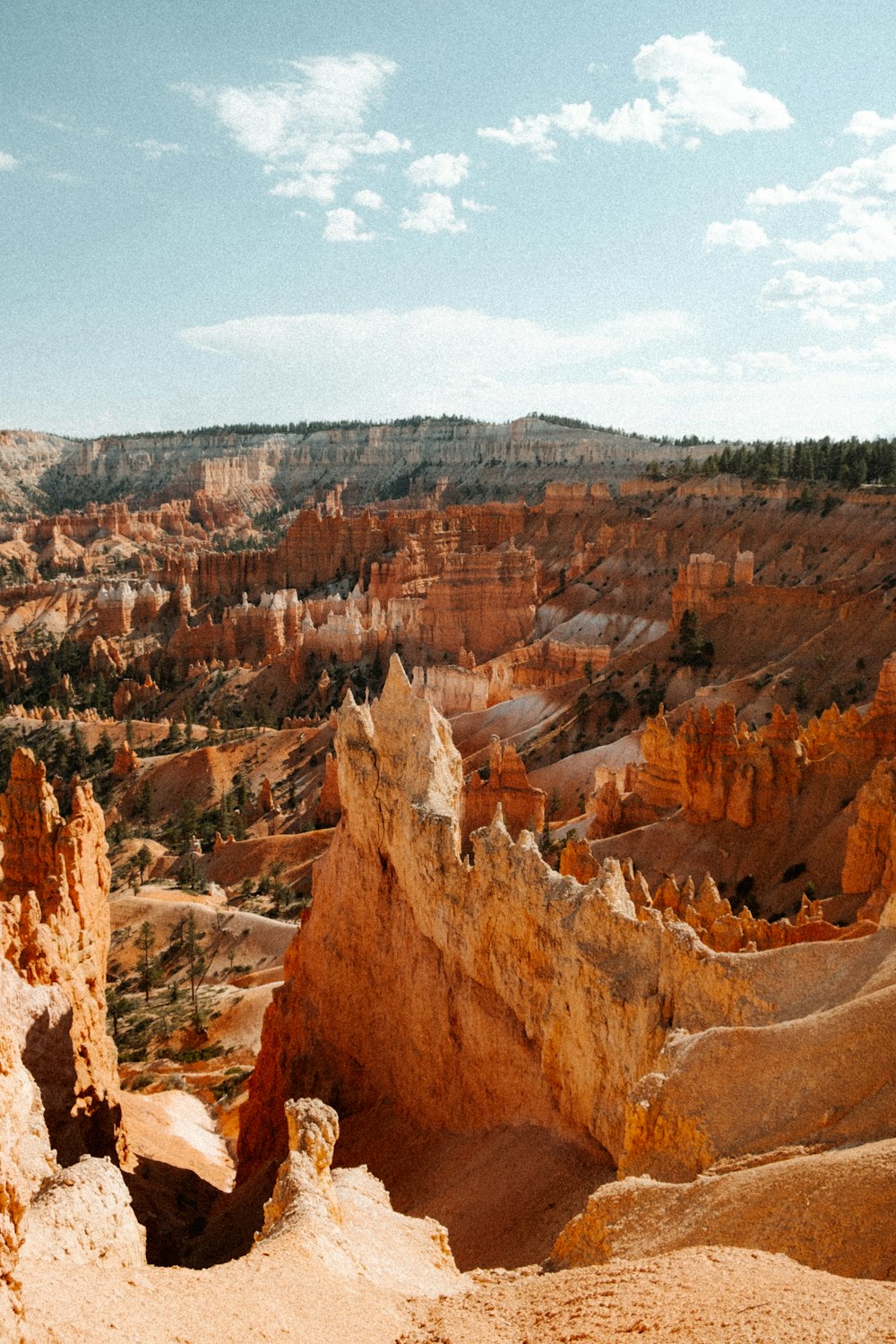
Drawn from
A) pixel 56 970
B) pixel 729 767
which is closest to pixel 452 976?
pixel 56 970

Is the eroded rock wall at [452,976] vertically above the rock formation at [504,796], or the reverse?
the eroded rock wall at [452,976]

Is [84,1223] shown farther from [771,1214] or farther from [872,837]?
[872,837]

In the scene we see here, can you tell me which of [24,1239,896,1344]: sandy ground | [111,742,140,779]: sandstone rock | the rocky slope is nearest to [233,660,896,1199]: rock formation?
the rocky slope

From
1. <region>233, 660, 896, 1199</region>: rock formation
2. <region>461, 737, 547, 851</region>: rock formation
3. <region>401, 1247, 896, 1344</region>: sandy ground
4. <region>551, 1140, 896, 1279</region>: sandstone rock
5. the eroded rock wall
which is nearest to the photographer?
<region>401, 1247, 896, 1344</region>: sandy ground

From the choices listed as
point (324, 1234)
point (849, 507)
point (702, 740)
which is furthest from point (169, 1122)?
point (849, 507)

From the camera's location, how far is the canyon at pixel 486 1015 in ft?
24.9

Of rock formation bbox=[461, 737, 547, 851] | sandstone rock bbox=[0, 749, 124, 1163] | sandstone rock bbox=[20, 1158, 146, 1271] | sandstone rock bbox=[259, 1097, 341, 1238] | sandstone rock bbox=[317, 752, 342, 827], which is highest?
sandstone rock bbox=[20, 1158, 146, 1271]

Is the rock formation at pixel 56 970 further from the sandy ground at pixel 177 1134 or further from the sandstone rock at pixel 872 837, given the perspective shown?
the sandstone rock at pixel 872 837

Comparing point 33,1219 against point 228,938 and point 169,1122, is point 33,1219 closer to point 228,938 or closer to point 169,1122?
point 169,1122

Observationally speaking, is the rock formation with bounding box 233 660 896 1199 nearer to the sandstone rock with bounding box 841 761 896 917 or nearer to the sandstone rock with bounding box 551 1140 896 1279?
the sandstone rock with bounding box 551 1140 896 1279

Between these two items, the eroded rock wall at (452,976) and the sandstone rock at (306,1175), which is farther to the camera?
the eroded rock wall at (452,976)

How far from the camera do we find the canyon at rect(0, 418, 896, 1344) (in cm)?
758

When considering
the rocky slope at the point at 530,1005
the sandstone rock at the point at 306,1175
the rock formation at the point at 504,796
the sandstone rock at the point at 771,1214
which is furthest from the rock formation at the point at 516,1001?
the rock formation at the point at 504,796

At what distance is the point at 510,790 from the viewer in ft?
120
